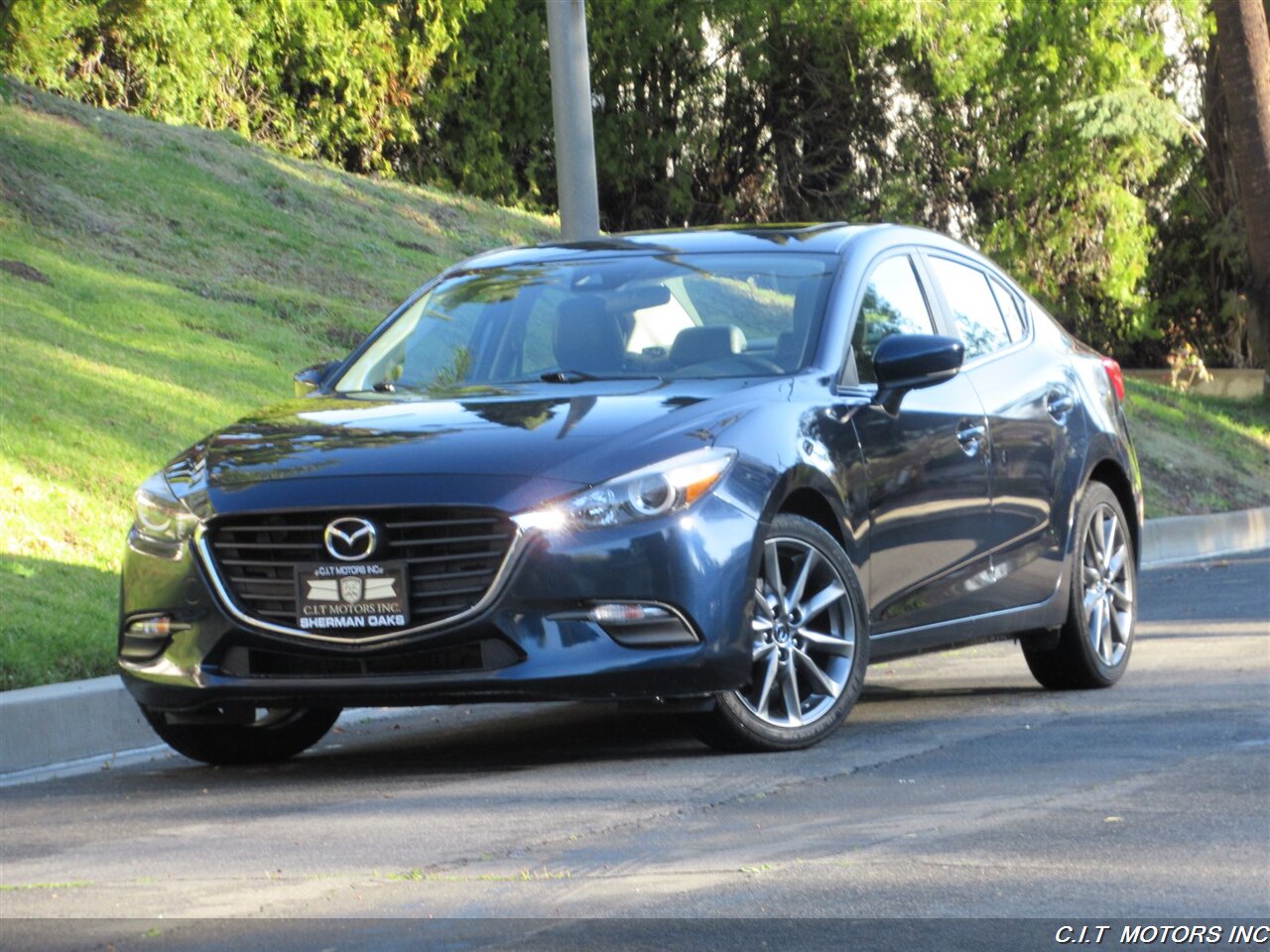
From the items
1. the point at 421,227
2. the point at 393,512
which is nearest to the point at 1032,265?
the point at 421,227

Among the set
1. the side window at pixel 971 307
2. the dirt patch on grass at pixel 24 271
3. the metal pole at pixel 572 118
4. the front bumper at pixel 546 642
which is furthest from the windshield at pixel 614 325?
the dirt patch on grass at pixel 24 271

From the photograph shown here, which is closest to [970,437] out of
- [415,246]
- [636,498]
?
[636,498]

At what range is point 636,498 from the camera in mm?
6480

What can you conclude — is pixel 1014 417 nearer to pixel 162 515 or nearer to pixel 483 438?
pixel 483 438

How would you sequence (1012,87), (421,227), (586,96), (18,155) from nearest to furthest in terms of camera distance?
(586,96), (18,155), (421,227), (1012,87)

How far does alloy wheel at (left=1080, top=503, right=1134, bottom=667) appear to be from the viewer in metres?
8.77

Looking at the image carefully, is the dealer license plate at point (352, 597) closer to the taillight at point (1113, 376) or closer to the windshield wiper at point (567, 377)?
the windshield wiper at point (567, 377)

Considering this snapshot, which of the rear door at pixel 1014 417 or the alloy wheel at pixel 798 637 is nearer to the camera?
the alloy wheel at pixel 798 637

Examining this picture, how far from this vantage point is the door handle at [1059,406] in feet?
28.2

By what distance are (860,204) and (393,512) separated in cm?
2170

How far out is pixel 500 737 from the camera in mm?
7961

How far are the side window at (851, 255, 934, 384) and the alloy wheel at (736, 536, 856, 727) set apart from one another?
0.91 m

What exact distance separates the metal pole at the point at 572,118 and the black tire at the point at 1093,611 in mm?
3713

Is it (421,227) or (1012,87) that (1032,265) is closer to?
(1012,87)
